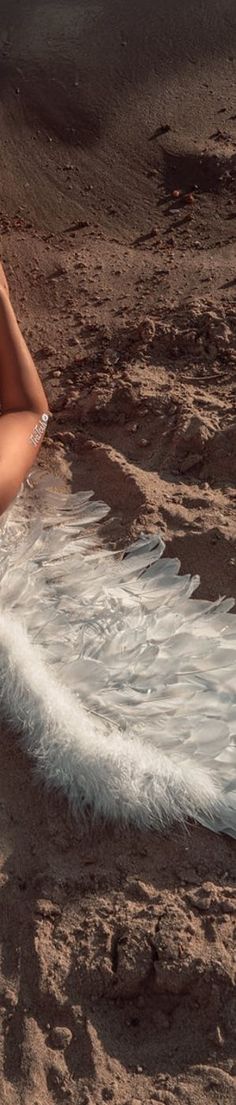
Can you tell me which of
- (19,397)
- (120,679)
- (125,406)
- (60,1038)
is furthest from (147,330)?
(60,1038)

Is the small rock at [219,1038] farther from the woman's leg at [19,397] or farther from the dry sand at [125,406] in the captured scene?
the woman's leg at [19,397]

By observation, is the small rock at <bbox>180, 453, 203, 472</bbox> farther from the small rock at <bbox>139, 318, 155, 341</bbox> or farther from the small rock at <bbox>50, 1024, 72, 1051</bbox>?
the small rock at <bbox>50, 1024, 72, 1051</bbox>

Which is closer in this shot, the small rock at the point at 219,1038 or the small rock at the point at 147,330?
the small rock at the point at 219,1038

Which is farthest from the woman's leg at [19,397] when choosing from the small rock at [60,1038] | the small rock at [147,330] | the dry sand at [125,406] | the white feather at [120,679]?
the small rock at [60,1038]

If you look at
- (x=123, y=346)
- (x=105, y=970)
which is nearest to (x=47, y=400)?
(x=123, y=346)

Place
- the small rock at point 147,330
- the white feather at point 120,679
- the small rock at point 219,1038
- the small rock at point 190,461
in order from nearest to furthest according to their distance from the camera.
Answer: the small rock at point 219,1038 → the white feather at point 120,679 → the small rock at point 190,461 → the small rock at point 147,330

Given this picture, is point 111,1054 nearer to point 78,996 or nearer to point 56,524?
point 78,996

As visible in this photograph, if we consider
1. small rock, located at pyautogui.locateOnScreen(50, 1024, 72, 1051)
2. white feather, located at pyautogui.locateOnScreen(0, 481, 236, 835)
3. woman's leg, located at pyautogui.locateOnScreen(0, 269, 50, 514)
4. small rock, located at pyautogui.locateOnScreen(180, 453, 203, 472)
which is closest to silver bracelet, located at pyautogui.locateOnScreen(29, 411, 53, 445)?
woman's leg, located at pyautogui.locateOnScreen(0, 269, 50, 514)

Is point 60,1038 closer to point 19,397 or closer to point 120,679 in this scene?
point 120,679
